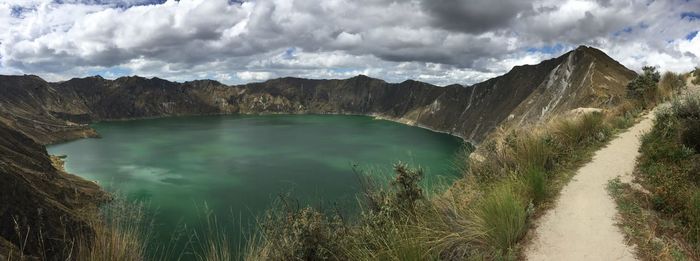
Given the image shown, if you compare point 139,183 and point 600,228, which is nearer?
point 600,228

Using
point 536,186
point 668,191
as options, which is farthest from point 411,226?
point 668,191

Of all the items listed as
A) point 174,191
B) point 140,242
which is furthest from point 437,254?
point 174,191

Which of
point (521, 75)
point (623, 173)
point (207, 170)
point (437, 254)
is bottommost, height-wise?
point (207, 170)

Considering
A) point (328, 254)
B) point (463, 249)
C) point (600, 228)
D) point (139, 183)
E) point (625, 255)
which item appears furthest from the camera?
point (139, 183)

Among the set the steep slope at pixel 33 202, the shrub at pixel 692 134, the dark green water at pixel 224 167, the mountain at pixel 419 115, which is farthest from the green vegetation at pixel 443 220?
the dark green water at pixel 224 167

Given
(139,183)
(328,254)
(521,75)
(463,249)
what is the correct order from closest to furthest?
1. (463,249)
2. (328,254)
3. (139,183)
4. (521,75)

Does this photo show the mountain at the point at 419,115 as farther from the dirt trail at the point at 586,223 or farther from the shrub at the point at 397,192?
the shrub at the point at 397,192

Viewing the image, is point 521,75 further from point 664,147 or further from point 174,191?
point 664,147
